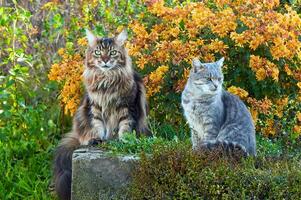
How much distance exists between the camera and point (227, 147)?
18.7 ft

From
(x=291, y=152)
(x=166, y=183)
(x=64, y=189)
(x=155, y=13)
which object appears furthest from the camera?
(x=155, y=13)

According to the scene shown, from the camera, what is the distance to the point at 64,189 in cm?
641

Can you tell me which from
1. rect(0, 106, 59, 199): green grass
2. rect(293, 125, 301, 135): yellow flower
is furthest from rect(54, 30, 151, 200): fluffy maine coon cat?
rect(293, 125, 301, 135): yellow flower

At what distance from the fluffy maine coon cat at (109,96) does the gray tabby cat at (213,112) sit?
70cm

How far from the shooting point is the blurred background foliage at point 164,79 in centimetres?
720

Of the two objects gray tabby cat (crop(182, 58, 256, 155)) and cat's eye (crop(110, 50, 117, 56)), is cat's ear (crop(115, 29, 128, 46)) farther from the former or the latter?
gray tabby cat (crop(182, 58, 256, 155))

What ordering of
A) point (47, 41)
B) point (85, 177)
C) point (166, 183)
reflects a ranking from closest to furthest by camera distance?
1. point (166, 183)
2. point (85, 177)
3. point (47, 41)

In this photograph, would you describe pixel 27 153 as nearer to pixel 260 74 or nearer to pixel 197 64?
pixel 197 64

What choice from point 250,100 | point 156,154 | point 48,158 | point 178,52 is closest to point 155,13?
point 178,52

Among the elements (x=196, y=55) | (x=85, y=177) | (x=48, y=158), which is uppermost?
(x=196, y=55)

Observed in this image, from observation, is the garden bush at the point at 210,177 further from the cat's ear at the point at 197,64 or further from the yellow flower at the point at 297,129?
the yellow flower at the point at 297,129

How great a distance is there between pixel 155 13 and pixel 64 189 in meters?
2.32

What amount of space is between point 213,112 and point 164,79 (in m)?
1.31

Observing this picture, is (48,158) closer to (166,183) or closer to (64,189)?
(64,189)
